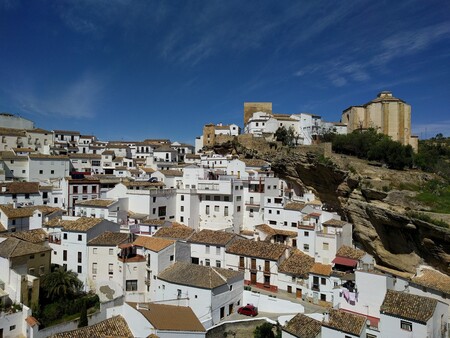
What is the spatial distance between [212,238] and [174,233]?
365 cm

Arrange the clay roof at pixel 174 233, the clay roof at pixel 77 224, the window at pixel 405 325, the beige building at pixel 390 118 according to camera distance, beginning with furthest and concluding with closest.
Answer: the beige building at pixel 390 118, the clay roof at pixel 174 233, the clay roof at pixel 77 224, the window at pixel 405 325

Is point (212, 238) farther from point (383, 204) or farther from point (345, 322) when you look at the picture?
point (383, 204)

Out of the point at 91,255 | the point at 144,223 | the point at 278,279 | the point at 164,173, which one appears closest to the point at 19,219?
the point at 91,255

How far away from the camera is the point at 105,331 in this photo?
20156 millimetres

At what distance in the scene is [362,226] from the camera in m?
31.7

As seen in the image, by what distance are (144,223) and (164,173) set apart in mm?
13065

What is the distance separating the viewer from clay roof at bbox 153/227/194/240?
101 ft

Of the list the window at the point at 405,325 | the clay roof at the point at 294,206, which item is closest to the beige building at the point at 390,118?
the clay roof at the point at 294,206

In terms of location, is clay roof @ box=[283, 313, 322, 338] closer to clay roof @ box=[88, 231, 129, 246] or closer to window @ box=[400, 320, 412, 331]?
window @ box=[400, 320, 412, 331]

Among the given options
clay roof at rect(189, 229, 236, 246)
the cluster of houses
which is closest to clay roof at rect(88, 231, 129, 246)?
the cluster of houses

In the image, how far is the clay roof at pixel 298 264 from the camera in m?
27.2

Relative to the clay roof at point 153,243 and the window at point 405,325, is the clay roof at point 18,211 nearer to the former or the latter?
the clay roof at point 153,243

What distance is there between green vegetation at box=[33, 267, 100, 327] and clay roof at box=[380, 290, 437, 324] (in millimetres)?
20252

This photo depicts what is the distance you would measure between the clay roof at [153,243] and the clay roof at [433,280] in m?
18.5
